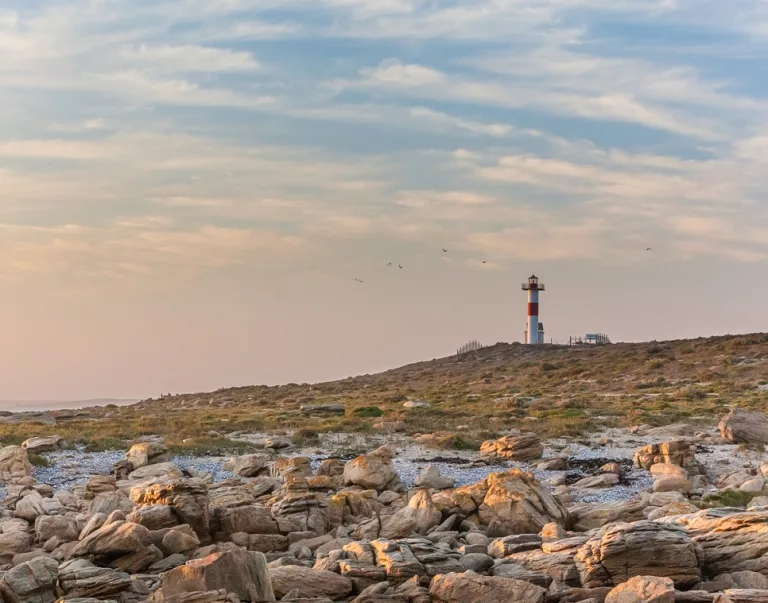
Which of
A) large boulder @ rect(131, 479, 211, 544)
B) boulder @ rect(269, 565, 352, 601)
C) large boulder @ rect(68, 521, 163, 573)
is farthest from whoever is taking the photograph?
large boulder @ rect(131, 479, 211, 544)

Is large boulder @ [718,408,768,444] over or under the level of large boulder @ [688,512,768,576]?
over

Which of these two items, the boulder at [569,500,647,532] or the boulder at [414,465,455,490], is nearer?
the boulder at [569,500,647,532]

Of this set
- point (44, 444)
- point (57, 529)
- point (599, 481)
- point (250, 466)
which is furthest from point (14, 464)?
point (599, 481)

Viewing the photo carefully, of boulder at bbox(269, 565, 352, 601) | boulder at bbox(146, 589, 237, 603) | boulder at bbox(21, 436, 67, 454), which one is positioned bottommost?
boulder at bbox(269, 565, 352, 601)

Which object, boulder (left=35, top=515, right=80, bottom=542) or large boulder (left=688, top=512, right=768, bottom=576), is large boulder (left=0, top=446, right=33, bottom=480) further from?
large boulder (left=688, top=512, right=768, bottom=576)

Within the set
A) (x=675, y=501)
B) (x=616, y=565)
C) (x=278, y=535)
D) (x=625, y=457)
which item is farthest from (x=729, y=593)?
(x=625, y=457)

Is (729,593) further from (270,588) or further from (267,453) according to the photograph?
(267,453)

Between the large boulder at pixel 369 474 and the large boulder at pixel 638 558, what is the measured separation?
308 inches

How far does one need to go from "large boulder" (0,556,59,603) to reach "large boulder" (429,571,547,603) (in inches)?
228

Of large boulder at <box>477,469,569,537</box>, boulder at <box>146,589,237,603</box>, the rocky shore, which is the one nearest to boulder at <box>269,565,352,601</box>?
the rocky shore

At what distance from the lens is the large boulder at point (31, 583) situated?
1202cm

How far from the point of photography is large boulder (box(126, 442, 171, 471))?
24.2 m

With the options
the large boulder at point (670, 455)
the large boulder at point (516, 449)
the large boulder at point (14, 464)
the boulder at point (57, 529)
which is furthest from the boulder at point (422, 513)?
A: the large boulder at point (14, 464)

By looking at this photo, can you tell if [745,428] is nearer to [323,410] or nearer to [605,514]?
[605,514]
